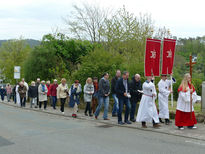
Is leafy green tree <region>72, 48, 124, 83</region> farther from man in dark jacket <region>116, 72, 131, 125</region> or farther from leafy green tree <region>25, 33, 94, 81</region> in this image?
leafy green tree <region>25, 33, 94, 81</region>

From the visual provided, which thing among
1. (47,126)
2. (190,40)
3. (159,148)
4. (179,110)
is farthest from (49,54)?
(190,40)

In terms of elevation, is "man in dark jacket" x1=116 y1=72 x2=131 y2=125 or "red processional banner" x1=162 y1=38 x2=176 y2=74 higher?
"red processional banner" x1=162 y1=38 x2=176 y2=74

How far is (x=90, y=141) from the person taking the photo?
7156mm

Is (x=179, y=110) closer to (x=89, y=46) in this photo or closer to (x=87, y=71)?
(x=87, y=71)

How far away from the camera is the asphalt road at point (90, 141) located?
6.20 meters

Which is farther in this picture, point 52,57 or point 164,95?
point 52,57

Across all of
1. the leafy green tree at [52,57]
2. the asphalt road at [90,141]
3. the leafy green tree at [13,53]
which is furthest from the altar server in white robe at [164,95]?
the leafy green tree at [13,53]

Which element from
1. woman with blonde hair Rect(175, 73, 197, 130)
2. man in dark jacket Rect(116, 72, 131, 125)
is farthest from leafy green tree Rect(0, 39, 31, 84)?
woman with blonde hair Rect(175, 73, 197, 130)

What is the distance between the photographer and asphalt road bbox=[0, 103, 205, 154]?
6199 mm

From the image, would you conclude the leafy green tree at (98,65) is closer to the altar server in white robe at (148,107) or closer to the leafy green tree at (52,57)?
the altar server in white robe at (148,107)

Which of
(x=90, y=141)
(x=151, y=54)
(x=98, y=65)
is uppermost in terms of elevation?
(x=151, y=54)

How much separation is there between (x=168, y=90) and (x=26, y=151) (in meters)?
5.55

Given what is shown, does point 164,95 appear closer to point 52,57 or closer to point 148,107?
point 148,107

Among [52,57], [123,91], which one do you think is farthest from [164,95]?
[52,57]
